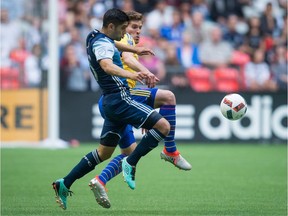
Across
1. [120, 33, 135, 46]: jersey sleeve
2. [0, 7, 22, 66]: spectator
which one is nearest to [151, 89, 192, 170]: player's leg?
[120, 33, 135, 46]: jersey sleeve

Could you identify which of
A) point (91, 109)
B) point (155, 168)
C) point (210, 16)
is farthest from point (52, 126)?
point (210, 16)

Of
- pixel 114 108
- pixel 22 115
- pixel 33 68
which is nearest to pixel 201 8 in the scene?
pixel 33 68

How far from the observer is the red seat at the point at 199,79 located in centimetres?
2016

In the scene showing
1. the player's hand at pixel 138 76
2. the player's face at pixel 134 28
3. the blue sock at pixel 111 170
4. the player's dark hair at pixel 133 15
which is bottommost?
the blue sock at pixel 111 170

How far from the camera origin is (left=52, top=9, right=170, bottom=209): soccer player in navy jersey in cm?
876

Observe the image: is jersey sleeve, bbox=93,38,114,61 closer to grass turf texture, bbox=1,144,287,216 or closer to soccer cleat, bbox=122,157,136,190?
soccer cleat, bbox=122,157,136,190

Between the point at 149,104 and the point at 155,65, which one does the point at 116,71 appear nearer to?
the point at 149,104

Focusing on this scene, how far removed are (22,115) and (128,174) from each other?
32.5 feet

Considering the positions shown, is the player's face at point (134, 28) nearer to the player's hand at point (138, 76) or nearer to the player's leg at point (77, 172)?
the player's leg at point (77, 172)

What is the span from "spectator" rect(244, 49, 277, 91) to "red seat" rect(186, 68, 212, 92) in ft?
3.25

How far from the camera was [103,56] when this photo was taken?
28.0 ft

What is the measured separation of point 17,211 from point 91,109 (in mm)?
9892

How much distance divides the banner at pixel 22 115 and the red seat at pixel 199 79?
391 centimetres

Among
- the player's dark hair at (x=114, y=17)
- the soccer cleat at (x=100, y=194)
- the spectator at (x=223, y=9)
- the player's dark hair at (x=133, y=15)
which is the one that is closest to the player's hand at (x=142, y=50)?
the player's dark hair at (x=114, y=17)
